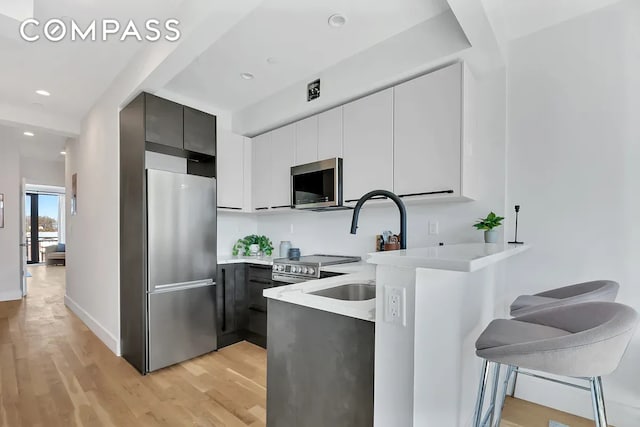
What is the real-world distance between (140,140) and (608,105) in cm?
352

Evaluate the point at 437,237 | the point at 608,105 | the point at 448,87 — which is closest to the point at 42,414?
the point at 437,237

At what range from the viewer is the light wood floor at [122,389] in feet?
6.51

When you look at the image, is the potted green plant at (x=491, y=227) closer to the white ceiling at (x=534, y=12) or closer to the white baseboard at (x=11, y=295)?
the white ceiling at (x=534, y=12)

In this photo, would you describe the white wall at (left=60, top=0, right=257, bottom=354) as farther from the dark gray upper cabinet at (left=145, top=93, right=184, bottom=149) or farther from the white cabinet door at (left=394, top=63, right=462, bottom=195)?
the white cabinet door at (left=394, top=63, right=462, bottom=195)

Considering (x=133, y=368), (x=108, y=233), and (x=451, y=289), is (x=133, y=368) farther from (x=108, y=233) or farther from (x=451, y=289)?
(x=451, y=289)

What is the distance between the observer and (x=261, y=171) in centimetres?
360

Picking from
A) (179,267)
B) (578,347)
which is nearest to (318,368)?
(578,347)

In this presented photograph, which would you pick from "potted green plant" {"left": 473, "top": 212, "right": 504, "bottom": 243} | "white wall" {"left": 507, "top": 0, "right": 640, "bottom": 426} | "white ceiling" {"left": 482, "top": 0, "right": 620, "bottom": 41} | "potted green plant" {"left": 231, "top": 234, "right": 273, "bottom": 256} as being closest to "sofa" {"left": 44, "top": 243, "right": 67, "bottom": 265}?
"potted green plant" {"left": 231, "top": 234, "right": 273, "bottom": 256}

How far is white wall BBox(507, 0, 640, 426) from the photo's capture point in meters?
1.92

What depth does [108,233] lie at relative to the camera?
10.7ft

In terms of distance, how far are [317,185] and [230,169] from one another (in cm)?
118

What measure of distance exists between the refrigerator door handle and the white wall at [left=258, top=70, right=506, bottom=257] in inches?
46.5

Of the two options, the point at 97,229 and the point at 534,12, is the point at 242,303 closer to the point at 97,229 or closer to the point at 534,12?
the point at 97,229

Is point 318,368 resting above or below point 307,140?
below
